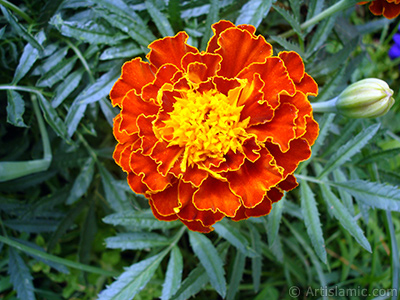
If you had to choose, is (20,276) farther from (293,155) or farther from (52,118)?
(293,155)

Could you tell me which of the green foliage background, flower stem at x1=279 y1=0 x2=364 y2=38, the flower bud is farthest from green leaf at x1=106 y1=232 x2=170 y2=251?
flower stem at x1=279 y1=0 x2=364 y2=38

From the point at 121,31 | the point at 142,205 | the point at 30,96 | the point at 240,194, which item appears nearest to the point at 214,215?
the point at 240,194

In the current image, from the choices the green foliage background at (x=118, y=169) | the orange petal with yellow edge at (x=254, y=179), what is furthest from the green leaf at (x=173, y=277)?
the orange petal with yellow edge at (x=254, y=179)

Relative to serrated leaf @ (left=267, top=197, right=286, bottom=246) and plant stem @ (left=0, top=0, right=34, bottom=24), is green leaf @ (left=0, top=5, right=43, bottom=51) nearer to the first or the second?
plant stem @ (left=0, top=0, right=34, bottom=24)

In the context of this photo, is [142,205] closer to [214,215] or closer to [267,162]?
[214,215]

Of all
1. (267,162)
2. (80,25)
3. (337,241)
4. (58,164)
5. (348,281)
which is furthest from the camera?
(337,241)

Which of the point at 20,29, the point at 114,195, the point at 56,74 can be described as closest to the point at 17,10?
the point at 20,29
